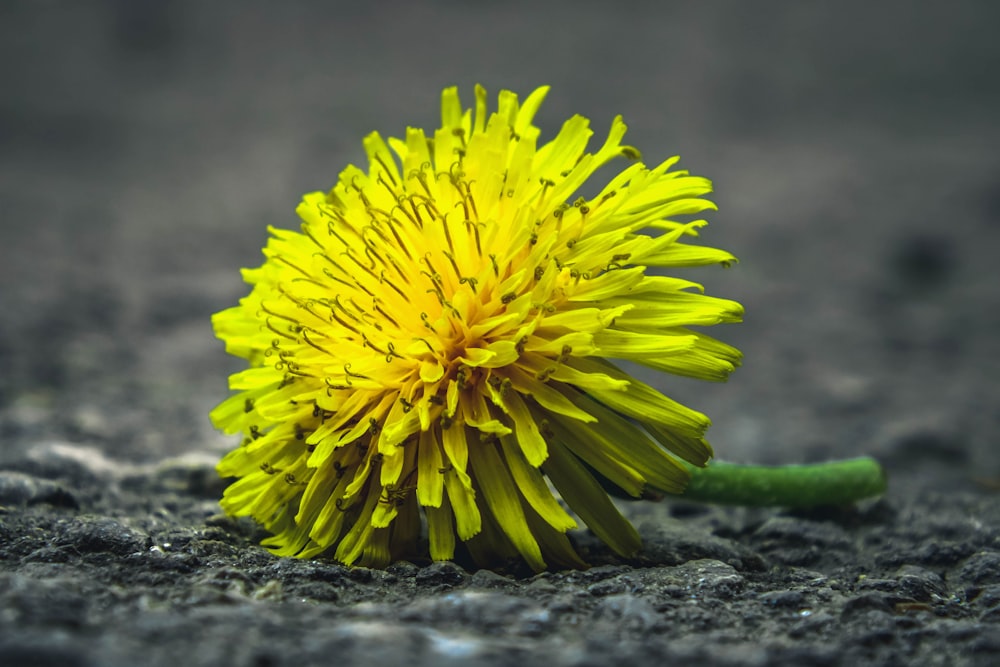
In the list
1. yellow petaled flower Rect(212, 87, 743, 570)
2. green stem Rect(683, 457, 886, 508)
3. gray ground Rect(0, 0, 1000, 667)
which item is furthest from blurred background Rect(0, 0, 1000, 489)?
yellow petaled flower Rect(212, 87, 743, 570)

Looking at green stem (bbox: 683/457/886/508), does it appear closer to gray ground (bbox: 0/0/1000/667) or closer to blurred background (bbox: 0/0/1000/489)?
gray ground (bbox: 0/0/1000/667)

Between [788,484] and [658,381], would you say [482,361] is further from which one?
[658,381]

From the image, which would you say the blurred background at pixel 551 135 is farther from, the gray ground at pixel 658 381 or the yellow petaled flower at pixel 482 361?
the yellow petaled flower at pixel 482 361

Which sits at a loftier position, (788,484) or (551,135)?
(551,135)

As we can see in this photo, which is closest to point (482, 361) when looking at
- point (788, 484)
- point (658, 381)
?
point (788, 484)

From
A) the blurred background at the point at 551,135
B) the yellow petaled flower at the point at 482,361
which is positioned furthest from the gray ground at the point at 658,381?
the yellow petaled flower at the point at 482,361

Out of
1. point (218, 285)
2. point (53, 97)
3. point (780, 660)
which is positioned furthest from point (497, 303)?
point (53, 97)
